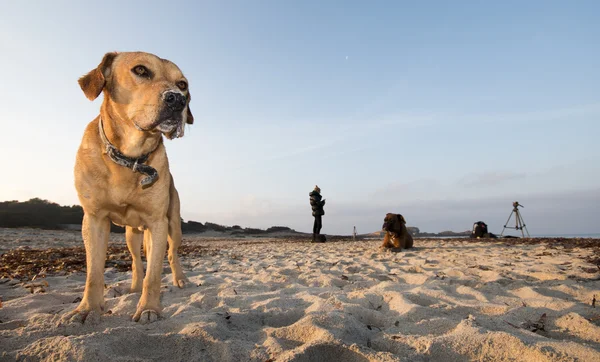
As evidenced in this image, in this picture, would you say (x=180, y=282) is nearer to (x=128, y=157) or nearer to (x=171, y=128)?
(x=128, y=157)

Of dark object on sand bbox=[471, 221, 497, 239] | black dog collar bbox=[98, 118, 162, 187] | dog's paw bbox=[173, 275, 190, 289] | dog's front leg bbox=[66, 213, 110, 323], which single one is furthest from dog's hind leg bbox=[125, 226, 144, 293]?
dark object on sand bbox=[471, 221, 497, 239]

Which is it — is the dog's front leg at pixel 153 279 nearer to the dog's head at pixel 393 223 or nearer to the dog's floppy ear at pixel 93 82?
the dog's floppy ear at pixel 93 82

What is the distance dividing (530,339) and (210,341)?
2.00m

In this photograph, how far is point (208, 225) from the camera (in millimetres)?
32406

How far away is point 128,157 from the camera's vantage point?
2709 millimetres

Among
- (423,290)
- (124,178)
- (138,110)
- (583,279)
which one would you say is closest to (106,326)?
(124,178)

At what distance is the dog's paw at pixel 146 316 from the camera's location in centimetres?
252

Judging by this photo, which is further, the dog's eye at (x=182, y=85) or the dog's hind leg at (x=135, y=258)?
the dog's hind leg at (x=135, y=258)

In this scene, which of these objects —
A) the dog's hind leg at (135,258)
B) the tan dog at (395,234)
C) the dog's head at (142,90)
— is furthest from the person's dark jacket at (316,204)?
the dog's head at (142,90)


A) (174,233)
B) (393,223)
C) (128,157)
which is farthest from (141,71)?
(393,223)

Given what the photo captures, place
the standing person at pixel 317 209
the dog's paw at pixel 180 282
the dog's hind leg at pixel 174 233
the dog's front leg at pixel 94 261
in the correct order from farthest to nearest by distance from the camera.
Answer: the standing person at pixel 317 209 → the dog's paw at pixel 180 282 → the dog's hind leg at pixel 174 233 → the dog's front leg at pixel 94 261

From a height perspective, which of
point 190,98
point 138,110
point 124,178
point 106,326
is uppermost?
point 190,98

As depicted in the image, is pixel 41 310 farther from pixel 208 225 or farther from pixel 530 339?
pixel 208 225

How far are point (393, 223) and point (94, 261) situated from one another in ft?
26.0
